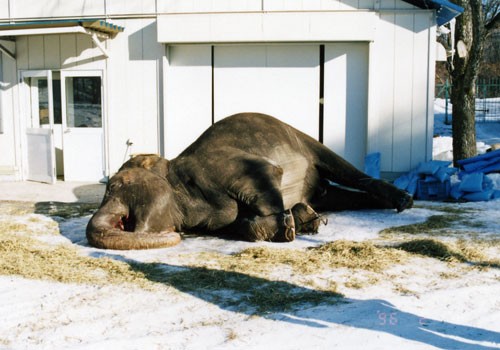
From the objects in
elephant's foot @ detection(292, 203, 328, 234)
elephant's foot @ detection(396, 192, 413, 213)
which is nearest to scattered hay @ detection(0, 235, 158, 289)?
elephant's foot @ detection(292, 203, 328, 234)

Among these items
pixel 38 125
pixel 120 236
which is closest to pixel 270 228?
pixel 120 236

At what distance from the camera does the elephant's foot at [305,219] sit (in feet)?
19.6

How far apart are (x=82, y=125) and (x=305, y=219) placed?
7.03 metres

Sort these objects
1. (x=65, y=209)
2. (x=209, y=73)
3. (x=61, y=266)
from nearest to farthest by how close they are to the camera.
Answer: (x=61, y=266) < (x=65, y=209) < (x=209, y=73)

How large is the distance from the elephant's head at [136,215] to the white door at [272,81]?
5.18 m

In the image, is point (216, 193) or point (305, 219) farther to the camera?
point (216, 193)

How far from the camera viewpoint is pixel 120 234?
18.1 ft

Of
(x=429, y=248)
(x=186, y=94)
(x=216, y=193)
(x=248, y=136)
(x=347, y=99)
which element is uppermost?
(x=186, y=94)

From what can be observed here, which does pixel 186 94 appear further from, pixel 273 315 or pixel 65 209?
pixel 273 315

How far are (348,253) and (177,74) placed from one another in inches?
269

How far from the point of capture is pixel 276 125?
7.16m

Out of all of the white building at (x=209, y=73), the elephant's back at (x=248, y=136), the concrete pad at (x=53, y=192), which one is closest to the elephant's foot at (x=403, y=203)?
the elephant's back at (x=248, y=136)

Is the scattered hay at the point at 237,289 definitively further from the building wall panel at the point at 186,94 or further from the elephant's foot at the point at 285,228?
the building wall panel at the point at 186,94

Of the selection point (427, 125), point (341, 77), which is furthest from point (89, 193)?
point (427, 125)
